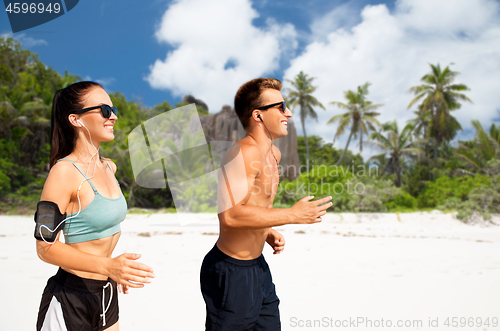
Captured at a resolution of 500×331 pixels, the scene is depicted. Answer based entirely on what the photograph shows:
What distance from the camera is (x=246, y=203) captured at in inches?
73.0

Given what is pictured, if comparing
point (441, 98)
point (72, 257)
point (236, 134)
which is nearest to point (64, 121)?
point (72, 257)

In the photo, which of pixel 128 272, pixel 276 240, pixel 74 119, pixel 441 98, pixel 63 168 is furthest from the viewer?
pixel 441 98

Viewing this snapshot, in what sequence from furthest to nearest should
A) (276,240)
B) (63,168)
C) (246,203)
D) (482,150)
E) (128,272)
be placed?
1. (482,150)
2. (276,240)
3. (246,203)
4. (63,168)
5. (128,272)

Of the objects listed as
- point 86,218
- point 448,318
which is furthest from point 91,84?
point 448,318

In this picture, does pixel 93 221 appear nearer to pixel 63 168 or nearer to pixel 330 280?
pixel 63 168

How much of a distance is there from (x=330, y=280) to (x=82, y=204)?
4.80 meters

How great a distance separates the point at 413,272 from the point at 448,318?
2.19 metres

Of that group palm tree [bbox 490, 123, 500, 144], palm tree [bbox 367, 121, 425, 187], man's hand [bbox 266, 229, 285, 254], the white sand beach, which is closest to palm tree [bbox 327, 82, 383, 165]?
palm tree [bbox 367, 121, 425, 187]

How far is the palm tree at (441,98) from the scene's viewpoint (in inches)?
1002

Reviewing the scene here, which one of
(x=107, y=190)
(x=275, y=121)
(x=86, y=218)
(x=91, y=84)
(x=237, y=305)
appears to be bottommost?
(x=237, y=305)

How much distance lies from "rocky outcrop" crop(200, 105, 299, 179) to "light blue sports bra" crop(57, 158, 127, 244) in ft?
75.0

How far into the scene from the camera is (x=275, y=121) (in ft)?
6.38

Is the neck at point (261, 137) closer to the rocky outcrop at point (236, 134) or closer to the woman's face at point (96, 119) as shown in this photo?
the woman's face at point (96, 119)

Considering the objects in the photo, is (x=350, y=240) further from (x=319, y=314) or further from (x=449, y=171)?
(x=449, y=171)
